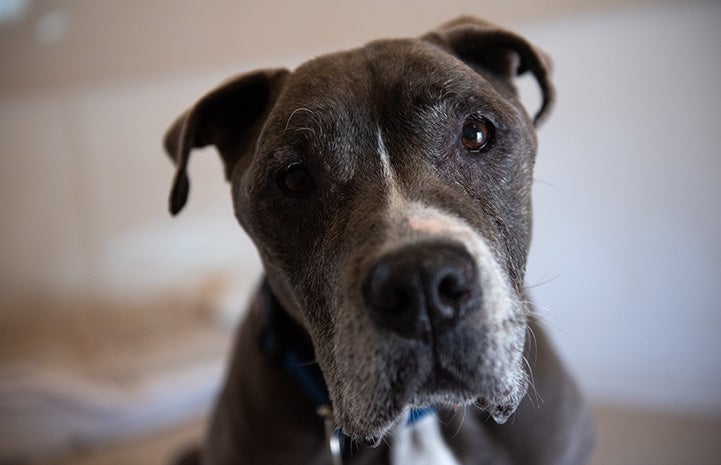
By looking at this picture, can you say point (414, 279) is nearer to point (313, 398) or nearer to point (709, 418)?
point (313, 398)

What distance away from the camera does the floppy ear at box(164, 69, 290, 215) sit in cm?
171

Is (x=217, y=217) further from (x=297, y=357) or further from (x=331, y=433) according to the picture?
(x=331, y=433)

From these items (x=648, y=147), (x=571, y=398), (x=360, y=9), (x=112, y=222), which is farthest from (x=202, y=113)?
(x=112, y=222)

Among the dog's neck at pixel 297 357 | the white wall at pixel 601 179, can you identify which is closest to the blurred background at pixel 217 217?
the white wall at pixel 601 179

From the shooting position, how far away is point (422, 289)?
1073 mm

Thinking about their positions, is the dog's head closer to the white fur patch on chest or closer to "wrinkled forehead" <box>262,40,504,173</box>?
"wrinkled forehead" <box>262,40,504,173</box>

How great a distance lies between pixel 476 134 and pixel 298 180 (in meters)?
0.41

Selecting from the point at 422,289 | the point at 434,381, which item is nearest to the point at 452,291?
the point at 422,289

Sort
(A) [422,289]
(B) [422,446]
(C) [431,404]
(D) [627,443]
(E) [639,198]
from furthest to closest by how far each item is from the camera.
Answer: (E) [639,198]
(D) [627,443]
(B) [422,446]
(C) [431,404]
(A) [422,289]

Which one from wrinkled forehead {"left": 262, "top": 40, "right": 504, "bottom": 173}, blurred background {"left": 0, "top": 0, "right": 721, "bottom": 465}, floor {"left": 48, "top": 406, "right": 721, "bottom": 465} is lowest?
floor {"left": 48, "top": 406, "right": 721, "bottom": 465}

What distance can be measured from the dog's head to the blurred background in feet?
4.71

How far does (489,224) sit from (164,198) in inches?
116

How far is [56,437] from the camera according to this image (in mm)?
2963

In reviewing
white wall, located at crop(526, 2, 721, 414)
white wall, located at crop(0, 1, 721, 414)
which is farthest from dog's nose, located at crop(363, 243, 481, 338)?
white wall, located at crop(526, 2, 721, 414)
